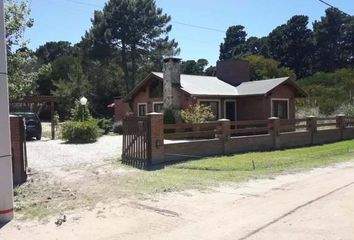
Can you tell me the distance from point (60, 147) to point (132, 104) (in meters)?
12.1

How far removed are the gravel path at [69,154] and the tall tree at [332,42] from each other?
57.4 m

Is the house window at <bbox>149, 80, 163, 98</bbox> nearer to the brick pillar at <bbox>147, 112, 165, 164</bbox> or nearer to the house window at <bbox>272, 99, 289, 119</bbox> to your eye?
the house window at <bbox>272, 99, 289, 119</bbox>

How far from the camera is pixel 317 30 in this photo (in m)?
75.6

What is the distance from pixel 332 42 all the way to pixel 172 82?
175 ft

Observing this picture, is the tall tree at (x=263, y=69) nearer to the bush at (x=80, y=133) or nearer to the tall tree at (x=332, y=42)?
the tall tree at (x=332, y=42)

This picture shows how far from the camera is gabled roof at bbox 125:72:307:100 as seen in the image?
2827 centimetres

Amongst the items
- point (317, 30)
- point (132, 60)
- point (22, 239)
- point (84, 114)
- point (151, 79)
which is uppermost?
point (317, 30)

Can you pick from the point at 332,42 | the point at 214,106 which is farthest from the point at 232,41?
the point at 214,106

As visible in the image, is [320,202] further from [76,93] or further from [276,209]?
[76,93]

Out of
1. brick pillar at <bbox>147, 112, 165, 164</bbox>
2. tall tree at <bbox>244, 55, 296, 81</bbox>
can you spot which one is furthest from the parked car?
tall tree at <bbox>244, 55, 296, 81</bbox>

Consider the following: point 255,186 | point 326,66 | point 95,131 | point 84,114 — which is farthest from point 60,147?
point 326,66

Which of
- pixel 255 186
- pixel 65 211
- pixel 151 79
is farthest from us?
pixel 151 79

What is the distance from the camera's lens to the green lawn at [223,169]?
1146 cm

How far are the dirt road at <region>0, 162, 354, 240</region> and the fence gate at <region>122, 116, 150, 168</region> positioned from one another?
4.99m
